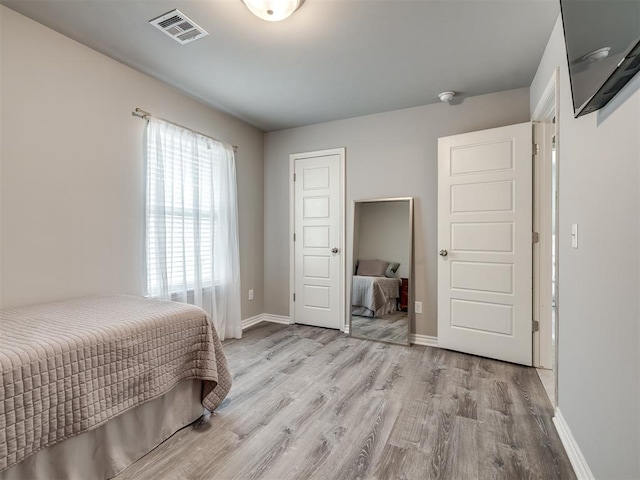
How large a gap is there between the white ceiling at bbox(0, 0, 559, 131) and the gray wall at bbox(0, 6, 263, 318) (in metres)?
0.17

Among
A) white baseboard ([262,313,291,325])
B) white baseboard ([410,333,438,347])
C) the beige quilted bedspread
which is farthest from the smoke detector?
white baseboard ([262,313,291,325])

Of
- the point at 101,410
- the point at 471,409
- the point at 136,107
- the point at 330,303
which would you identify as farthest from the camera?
the point at 330,303

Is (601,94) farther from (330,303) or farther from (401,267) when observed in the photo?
(330,303)

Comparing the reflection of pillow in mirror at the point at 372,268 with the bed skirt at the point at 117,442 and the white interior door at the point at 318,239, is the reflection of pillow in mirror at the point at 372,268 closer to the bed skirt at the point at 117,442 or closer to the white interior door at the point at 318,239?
the white interior door at the point at 318,239

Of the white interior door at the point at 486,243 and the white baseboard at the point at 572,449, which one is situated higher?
the white interior door at the point at 486,243

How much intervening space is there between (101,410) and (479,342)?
2.85 metres

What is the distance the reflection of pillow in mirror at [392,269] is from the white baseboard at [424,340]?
653mm

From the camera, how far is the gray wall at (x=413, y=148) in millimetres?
3072

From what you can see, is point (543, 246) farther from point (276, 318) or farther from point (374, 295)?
point (276, 318)

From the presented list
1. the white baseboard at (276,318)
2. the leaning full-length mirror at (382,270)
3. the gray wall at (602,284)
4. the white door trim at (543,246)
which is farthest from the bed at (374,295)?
the gray wall at (602,284)

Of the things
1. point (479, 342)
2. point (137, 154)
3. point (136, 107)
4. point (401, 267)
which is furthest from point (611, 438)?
point (136, 107)

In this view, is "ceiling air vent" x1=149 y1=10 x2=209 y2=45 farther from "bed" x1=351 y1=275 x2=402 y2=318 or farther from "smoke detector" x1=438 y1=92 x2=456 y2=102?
"bed" x1=351 y1=275 x2=402 y2=318

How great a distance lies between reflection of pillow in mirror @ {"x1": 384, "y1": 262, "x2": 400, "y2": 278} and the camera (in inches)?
135

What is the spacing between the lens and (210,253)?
3293 millimetres
